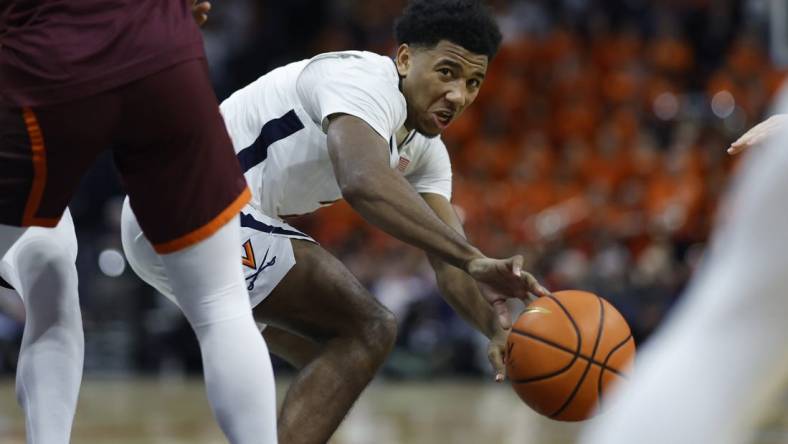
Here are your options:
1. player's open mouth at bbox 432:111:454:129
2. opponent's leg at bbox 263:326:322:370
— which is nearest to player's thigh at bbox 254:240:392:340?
opponent's leg at bbox 263:326:322:370

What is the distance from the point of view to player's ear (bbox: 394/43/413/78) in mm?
4074

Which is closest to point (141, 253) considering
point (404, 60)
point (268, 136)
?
point (268, 136)

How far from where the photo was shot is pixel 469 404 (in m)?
9.42

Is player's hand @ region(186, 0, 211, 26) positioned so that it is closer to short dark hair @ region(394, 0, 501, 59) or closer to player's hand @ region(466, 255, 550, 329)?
short dark hair @ region(394, 0, 501, 59)

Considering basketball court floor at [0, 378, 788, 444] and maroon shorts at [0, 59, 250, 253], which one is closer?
maroon shorts at [0, 59, 250, 253]

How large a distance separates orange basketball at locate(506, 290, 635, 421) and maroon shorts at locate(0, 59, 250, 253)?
117 centimetres

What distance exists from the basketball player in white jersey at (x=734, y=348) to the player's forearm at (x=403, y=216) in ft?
5.82

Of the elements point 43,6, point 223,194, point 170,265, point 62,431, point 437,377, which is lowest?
point 437,377

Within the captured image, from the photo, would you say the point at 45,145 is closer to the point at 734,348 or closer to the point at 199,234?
the point at 199,234

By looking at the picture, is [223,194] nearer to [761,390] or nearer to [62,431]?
[62,431]

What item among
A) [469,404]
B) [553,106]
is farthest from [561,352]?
[553,106]

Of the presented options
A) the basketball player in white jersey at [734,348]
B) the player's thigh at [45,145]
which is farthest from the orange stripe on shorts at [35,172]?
the basketball player in white jersey at [734,348]

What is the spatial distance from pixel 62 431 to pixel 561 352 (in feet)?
4.94

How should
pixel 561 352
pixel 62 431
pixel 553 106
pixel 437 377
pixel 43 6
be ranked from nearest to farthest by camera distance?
1. pixel 43 6
2. pixel 62 431
3. pixel 561 352
4. pixel 437 377
5. pixel 553 106
